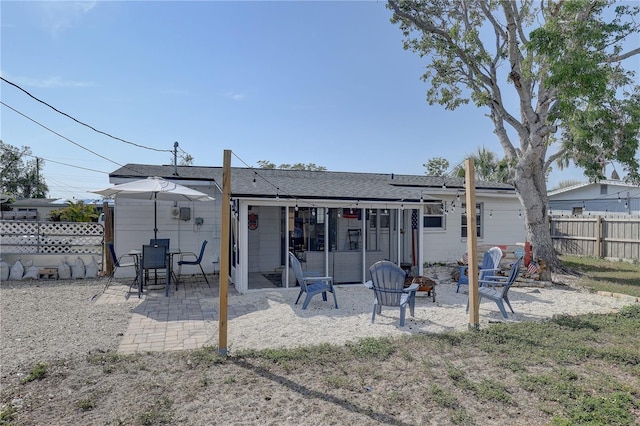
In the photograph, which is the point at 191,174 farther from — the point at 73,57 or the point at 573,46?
the point at 573,46

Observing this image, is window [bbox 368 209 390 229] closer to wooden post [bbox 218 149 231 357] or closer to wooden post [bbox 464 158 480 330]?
wooden post [bbox 464 158 480 330]

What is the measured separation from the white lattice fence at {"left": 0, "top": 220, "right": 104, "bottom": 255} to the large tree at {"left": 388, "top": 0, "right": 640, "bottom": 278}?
11.9 metres

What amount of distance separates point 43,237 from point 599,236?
19229mm

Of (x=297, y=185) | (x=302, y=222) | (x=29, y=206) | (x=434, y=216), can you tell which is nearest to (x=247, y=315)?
(x=297, y=185)

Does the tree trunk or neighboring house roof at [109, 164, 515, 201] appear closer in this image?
neighboring house roof at [109, 164, 515, 201]

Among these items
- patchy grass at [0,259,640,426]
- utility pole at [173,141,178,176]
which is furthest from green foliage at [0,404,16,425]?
utility pole at [173,141,178,176]

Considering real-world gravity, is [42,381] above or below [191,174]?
below

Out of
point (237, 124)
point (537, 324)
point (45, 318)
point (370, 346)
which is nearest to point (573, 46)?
point (537, 324)

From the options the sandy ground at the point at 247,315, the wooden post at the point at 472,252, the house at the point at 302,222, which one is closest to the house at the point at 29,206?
the house at the point at 302,222

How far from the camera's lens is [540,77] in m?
10.0

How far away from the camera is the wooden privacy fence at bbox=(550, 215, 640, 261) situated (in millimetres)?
13702

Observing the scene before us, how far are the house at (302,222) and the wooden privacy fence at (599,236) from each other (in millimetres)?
4474

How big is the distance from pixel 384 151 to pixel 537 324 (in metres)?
18.1

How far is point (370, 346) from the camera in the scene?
4.76 m
